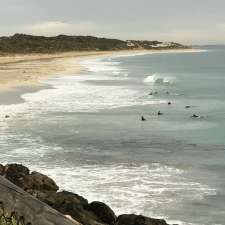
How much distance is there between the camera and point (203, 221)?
12.9 meters

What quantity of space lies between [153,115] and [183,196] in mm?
16369

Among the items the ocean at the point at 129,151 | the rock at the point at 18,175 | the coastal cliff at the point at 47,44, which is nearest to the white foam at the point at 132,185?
the ocean at the point at 129,151

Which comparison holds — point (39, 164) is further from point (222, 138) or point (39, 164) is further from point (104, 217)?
point (222, 138)

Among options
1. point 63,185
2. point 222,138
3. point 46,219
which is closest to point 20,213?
point 46,219

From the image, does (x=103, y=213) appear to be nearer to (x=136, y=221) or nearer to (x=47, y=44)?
(x=136, y=221)

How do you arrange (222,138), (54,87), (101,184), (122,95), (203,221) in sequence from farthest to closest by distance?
(54,87), (122,95), (222,138), (101,184), (203,221)

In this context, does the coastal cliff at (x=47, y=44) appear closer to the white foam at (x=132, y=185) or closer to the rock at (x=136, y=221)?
the white foam at (x=132, y=185)

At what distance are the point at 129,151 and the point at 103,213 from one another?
8601 mm

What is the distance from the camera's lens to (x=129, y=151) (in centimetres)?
2047

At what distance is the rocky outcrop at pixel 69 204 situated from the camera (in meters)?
11.1

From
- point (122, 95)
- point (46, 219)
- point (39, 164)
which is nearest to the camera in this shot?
point (46, 219)

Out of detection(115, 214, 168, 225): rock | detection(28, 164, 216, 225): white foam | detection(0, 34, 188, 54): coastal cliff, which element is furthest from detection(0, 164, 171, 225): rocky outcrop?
detection(0, 34, 188, 54): coastal cliff

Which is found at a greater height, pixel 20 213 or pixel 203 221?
pixel 20 213

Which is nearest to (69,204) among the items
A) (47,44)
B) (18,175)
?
(18,175)
